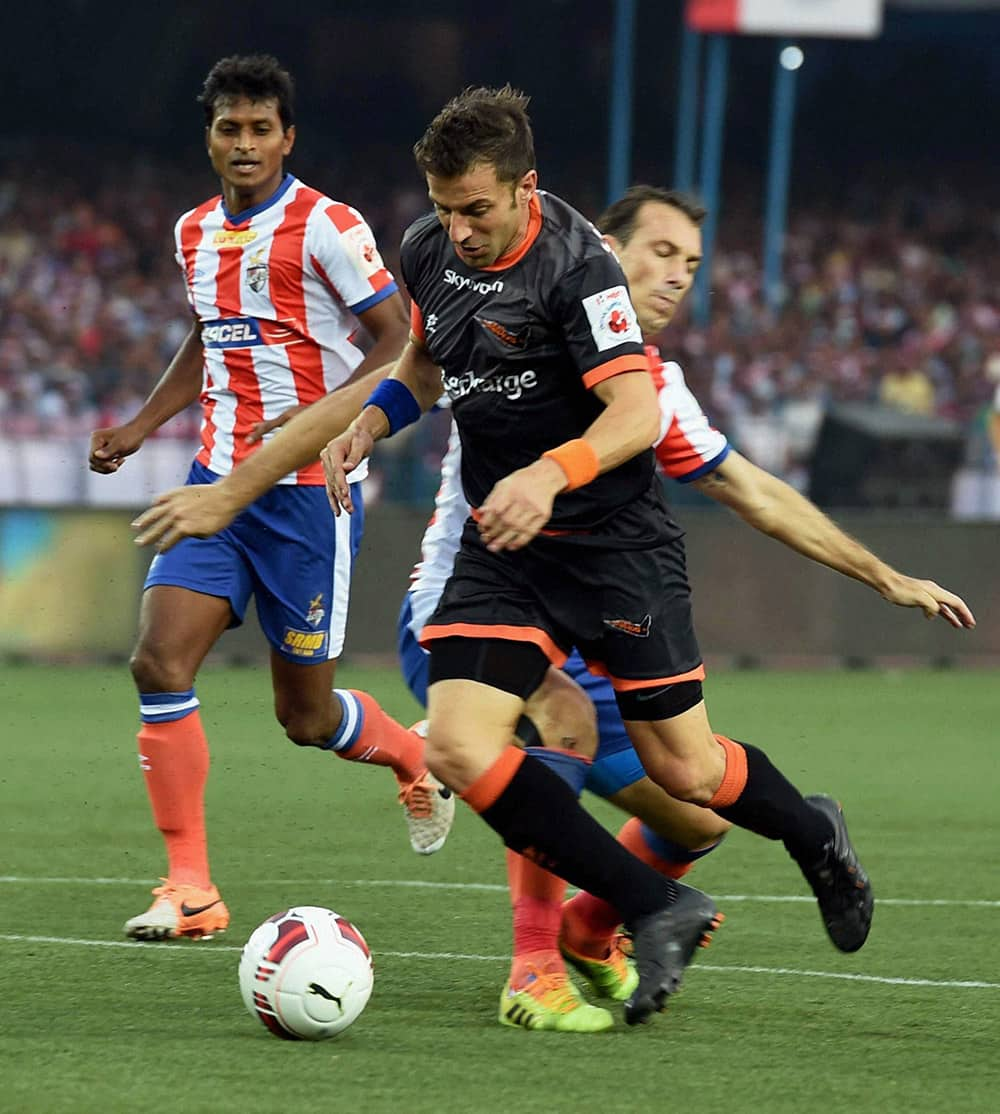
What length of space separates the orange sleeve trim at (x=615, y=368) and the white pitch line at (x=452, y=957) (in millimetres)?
1610

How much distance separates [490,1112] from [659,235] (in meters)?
2.28

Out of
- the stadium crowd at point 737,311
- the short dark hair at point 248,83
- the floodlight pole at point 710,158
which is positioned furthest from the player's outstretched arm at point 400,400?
the floodlight pole at point 710,158

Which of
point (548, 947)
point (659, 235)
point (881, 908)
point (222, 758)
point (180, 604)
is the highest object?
point (659, 235)

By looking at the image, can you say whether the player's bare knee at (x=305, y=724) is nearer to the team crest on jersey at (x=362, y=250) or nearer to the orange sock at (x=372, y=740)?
the orange sock at (x=372, y=740)

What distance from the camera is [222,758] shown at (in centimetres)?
961

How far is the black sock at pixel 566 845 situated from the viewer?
427 cm

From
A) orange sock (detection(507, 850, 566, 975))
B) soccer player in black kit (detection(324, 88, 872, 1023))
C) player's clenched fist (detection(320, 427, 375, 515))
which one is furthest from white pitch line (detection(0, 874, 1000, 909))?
player's clenched fist (detection(320, 427, 375, 515))

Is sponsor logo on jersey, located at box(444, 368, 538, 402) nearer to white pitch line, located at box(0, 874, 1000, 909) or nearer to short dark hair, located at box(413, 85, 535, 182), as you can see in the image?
short dark hair, located at box(413, 85, 535, 182)

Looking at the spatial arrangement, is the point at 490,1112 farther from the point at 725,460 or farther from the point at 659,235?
the point at 659,235

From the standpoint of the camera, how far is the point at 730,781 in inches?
183

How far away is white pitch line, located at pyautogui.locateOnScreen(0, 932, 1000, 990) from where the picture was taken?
16.2ft

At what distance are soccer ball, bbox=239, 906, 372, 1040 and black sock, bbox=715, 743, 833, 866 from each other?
3.07 feet

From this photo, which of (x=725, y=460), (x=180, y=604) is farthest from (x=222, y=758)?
(x=725, y=460)

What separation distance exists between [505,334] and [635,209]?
2.77ft
